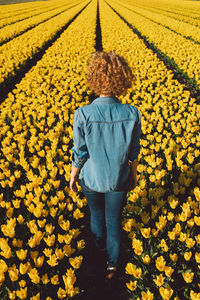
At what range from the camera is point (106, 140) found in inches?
66.1

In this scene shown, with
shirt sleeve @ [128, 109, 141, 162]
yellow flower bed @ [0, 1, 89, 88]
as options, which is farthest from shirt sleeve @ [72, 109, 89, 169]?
yellow flower bed @ [0, 1, 89, 88]

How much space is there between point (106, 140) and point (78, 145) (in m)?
0.25

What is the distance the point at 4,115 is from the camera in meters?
5.02

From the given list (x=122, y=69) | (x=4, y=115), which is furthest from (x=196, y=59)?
(x=122, y=69)

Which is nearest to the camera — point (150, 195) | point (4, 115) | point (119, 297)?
point (119, 297)

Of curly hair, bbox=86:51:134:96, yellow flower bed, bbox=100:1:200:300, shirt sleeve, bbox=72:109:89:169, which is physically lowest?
yellow flower bed, bbox=100:1:200:300

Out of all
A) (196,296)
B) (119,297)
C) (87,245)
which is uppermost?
(196,296)

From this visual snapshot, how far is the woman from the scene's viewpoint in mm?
1612

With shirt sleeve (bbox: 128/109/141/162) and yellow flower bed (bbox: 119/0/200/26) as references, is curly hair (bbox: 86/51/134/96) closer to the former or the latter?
shirt sleeve (bbox: 128/109/141/162)

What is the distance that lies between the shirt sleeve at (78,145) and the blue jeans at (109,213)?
9.7 inches

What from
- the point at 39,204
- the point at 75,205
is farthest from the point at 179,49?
the point at 39,204

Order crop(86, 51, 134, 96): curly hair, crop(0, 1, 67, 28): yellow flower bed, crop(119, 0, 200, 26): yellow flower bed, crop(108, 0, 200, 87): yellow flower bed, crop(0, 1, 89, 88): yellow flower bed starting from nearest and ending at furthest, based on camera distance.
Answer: crop(86, 51, 134, 96): curly hair < crop(108, 0, 200, 87): yellow flower bed < crop(0, 1, 89, 88): yellow flower bed < crop(119, 0, 200, 26): yellow flower bed < crop(0, 1, 67, 28): yellow flower bed

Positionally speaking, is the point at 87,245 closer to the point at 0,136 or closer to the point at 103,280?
the point at 103,280

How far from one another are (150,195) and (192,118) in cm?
244
